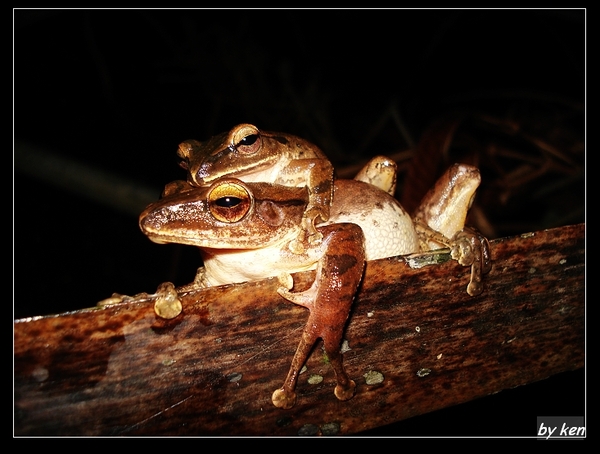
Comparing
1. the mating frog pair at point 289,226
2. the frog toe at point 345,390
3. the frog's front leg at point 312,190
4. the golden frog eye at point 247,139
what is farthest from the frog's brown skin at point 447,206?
the golden frog eye at point 247,139

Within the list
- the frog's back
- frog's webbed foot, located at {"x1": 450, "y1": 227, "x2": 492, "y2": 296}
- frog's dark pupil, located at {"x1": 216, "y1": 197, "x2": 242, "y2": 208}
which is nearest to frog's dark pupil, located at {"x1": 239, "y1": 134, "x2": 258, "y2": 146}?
frog's dark pupil, located at {"x1": 216, "y1": 197, "x2": 242, "y2": 208}

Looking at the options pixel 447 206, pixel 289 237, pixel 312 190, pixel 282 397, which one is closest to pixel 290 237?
pixel 289 237

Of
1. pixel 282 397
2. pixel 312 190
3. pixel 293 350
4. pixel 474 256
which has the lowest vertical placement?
pixel 282 397

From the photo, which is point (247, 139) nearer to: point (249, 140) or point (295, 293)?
point (249, 140)

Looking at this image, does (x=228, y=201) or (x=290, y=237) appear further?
(x=290, y=237)

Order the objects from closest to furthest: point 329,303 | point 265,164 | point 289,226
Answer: point 329,303 < point 289,226 < point 265,164

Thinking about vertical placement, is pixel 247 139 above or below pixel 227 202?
above

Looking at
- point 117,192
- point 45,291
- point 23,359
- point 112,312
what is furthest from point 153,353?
point 45,291
